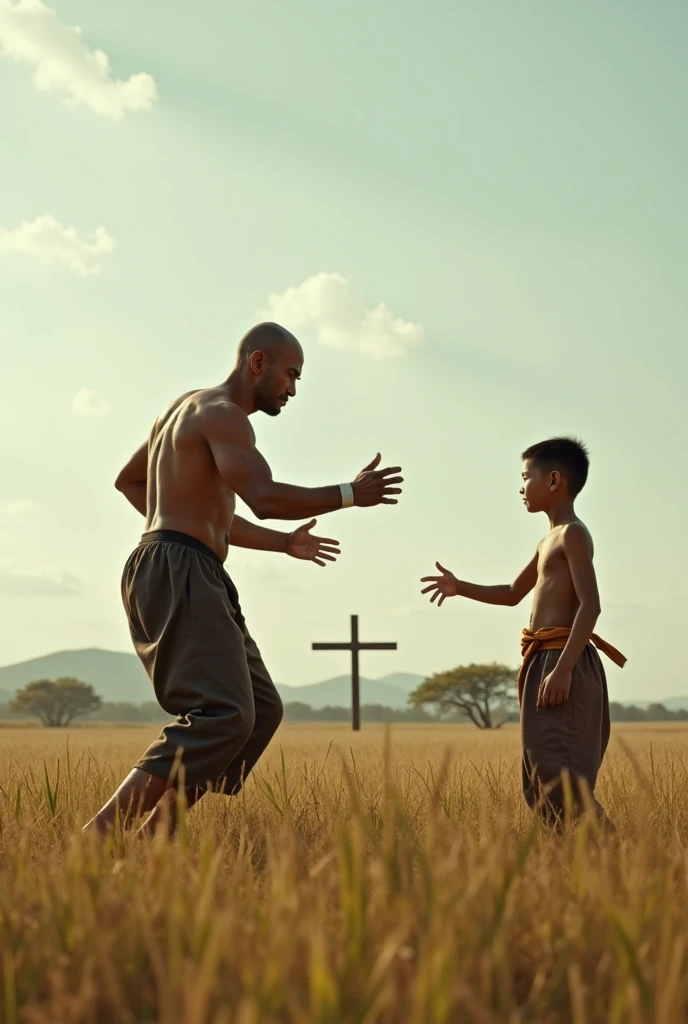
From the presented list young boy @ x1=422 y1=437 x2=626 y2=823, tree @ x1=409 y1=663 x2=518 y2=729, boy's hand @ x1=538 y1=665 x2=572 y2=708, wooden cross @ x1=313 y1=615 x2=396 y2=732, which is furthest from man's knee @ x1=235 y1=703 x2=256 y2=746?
tree @ x1=409 y1=663 x2=518 y2=729

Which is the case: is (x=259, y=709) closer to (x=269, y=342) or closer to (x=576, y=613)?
(x=576, y=613)

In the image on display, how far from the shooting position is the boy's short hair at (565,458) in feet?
16.1

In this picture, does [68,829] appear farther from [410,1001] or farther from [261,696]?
[410,1001]

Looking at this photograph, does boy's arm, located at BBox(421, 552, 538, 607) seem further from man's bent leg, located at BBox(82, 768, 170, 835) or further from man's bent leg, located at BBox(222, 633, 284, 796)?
man's bent leg, located at BBox(82, 768, 170, 835)

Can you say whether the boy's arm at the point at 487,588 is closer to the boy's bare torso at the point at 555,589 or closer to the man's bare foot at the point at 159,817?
the boy's bare torso at the point at 555,589

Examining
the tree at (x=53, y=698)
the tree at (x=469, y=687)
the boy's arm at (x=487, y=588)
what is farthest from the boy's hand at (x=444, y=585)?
the tree at (x=53, y=698)

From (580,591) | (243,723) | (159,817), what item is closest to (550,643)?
(580,591)

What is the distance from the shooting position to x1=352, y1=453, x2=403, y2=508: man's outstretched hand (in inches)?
162

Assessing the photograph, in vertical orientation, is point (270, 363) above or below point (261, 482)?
above

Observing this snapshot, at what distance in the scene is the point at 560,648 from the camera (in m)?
4.70

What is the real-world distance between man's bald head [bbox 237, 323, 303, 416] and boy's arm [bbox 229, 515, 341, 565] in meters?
0.55

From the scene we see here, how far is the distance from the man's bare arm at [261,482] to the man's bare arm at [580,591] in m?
0.98

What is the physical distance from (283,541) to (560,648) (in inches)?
52.5

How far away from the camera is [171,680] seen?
4090mm
